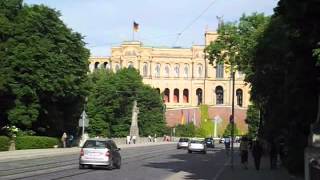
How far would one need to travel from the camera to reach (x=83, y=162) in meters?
34.7

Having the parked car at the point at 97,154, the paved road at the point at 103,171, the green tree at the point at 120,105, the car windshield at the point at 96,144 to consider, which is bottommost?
the paved road at the point at 103,171

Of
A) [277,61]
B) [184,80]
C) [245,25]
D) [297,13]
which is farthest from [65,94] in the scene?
[184,80]

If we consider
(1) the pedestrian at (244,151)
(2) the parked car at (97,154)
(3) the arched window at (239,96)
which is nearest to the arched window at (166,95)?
(3) the arched window at (239,96)

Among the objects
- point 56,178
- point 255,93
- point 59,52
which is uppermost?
point 59,52

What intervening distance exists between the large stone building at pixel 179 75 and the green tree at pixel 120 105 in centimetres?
4307

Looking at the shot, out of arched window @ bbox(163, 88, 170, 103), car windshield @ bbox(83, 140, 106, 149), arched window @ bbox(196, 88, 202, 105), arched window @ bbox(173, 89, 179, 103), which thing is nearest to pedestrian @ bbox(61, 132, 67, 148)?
car windshield @ bbox(83, 140, 106, 149)

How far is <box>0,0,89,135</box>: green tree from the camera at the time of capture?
213ft

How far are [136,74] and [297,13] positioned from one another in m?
111

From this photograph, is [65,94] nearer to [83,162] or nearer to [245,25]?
[245,25]

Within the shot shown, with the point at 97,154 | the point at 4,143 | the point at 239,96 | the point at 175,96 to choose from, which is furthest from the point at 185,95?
the point at 97,154

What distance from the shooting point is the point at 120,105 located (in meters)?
120

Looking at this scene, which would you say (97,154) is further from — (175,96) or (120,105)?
(175,96)

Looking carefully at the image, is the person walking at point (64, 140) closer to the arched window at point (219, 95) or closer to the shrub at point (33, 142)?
the shrub at point (33, 142)

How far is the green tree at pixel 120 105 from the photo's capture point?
375 ft
